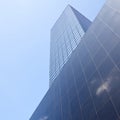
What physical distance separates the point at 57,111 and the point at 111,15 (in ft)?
30.4

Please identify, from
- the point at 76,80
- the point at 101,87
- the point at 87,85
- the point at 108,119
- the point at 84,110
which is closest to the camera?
the point at 108,119

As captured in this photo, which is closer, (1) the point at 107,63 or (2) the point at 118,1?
(1) the point at 107,63

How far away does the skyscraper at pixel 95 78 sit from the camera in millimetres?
13617

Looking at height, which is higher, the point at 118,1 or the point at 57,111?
the point at 118,1

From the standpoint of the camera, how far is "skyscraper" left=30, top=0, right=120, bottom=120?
13617 millimetres

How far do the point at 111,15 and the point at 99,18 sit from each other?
90.0 inches

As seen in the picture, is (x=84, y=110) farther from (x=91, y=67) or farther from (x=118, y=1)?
(x=118, y=1)

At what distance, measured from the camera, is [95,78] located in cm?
1622

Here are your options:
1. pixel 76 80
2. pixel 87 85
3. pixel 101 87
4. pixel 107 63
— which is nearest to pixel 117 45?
pixel 107 63

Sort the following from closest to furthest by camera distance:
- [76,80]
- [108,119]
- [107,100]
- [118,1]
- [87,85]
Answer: [108,119] → [107,100] → [87,85] → [118,1] → [76,80]

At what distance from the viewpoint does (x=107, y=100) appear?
13398 millimetres

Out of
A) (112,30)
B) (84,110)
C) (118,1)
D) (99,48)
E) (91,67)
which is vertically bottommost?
(84,110)

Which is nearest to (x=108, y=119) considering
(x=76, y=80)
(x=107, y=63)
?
(x=107, y=63)

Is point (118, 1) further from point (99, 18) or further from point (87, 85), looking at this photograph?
point (87, 85)
